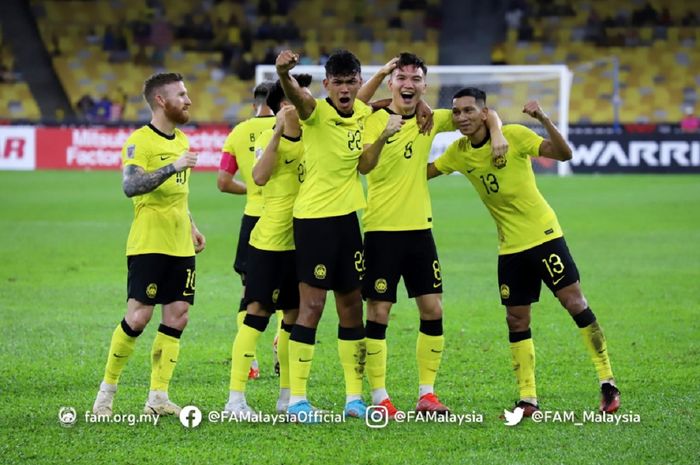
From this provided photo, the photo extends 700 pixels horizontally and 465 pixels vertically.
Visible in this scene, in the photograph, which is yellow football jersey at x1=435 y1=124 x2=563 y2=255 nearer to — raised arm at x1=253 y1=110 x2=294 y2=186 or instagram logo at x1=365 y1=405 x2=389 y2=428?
raised arm at x1=253 y1=110 x2=294 y2=186

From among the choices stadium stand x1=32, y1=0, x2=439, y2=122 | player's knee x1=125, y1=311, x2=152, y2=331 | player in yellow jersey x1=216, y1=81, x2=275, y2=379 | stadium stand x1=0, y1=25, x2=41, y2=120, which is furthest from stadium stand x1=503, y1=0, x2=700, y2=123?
player's knee x1=125, y1=311, x2=152, y2=331

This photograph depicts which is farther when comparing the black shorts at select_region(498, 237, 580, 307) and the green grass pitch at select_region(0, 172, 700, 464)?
the black shorts at select_region(498, 237, 580, 307)

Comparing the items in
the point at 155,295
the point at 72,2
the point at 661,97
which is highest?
the point at 72,2

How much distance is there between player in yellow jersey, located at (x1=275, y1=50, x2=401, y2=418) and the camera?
766 cm

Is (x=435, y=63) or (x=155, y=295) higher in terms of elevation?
(x=435, y=63)

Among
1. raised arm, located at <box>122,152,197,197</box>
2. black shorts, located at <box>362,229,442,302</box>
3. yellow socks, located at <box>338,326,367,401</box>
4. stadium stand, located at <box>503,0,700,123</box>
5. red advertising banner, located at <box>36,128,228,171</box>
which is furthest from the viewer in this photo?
stadium stand, located at <box>503,0,700,123</box>

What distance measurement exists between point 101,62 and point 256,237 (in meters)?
37.7

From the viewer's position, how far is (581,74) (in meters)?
42.4

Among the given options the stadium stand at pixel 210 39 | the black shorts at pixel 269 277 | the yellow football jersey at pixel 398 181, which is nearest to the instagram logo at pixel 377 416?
the black shorts at pixel 269 277

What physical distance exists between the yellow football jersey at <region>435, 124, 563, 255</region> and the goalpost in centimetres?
2301

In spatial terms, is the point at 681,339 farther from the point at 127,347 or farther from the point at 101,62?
the point at 101,62

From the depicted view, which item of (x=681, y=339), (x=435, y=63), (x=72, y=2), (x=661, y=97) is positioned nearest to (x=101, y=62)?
(x=72, y=2)

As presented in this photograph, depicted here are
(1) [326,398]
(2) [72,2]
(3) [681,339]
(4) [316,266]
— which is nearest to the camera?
(4) [316,266]

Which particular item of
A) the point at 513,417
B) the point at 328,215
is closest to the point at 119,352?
the point at 328,215
